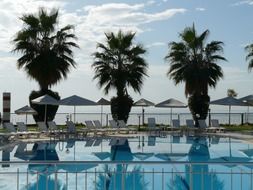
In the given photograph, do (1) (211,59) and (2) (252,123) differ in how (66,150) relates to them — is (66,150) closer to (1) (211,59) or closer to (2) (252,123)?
(1) (211,59)

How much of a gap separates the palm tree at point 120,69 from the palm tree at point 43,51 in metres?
1.86

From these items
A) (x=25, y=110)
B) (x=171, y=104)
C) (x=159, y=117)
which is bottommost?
(x=159, y=117)

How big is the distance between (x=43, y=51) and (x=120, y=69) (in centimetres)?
449

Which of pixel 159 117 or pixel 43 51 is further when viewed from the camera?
pixel 159 117

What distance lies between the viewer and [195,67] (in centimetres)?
2722

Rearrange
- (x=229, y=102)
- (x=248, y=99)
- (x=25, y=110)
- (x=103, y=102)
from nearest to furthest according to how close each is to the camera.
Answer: (x=25, y=110) < (x=229, y=102) < (x=248, y=99) < (x=103, y=102)

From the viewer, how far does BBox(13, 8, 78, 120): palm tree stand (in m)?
25.5

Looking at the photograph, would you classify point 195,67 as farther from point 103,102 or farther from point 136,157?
point 136,157

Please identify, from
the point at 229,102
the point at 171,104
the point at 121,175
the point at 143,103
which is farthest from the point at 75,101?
the point at 121,175

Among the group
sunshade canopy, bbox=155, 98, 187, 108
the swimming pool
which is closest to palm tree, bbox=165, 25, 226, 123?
sunshade canopy, bbox=155, 98, 187, 108

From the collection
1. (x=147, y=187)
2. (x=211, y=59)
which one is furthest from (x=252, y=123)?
(x=147, y=187)

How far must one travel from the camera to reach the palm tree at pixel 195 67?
27.1 metres

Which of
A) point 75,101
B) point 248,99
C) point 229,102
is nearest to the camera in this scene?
point 75,101

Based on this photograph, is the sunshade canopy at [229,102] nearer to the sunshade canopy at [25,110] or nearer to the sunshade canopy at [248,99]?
the sunshade canopy at [248,99]
